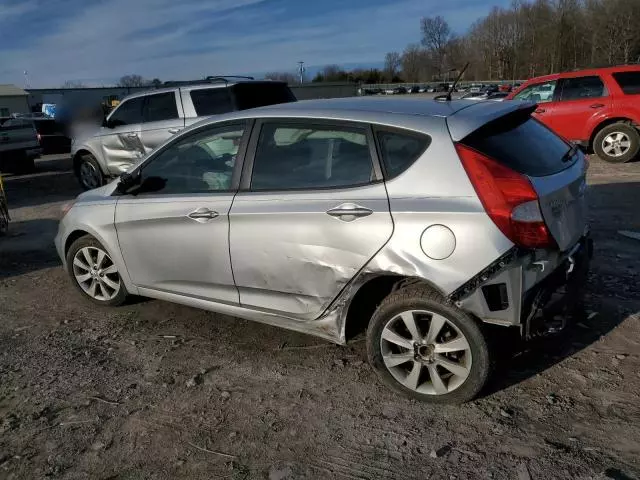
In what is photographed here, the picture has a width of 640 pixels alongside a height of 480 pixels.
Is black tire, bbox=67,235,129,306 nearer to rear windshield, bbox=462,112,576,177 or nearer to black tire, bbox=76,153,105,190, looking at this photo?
rear windshield, bbox=462,112,576,177

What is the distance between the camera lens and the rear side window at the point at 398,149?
3128 millimetres

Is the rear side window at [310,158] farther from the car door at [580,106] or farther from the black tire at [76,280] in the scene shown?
the car door at [580,106]

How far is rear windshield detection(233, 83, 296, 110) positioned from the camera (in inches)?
348

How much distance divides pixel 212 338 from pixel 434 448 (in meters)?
1.98

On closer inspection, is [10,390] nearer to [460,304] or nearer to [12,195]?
[460,304]

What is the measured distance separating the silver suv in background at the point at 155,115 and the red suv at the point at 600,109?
555 cm

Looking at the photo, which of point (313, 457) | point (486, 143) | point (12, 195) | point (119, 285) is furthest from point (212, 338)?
point (12, 195)

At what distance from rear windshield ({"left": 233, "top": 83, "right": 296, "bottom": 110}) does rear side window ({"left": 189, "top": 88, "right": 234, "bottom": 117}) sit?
172 millimetres

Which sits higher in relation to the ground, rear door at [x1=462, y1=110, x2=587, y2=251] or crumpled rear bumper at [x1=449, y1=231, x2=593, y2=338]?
rear door at [x1=462, y1=110, x2=587, y2=251]

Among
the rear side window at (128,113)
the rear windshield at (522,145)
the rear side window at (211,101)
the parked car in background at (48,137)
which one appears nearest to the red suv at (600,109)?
the rear side window at (211,101)

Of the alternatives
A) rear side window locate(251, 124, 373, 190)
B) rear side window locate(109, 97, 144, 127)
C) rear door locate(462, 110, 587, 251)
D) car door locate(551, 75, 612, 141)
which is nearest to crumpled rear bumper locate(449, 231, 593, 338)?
rear door locate(462, 110, 587, 251)

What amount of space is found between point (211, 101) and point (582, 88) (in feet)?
24.0

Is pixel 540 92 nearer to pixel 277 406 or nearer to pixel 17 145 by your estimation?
pixel 277 406

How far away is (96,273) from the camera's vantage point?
4789 millimetres
